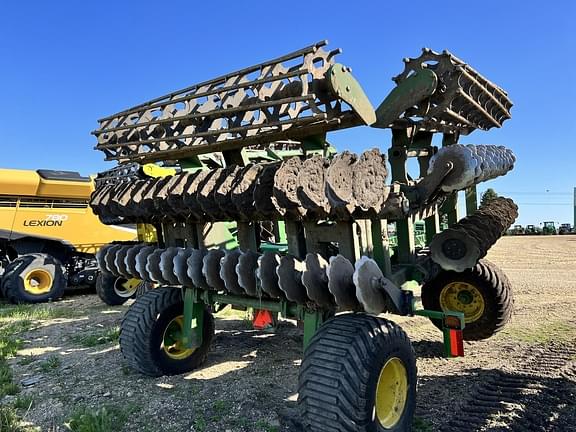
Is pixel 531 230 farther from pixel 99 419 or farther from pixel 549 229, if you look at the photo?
pixel 99 419

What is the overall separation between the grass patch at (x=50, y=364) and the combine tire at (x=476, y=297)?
3.92 metres

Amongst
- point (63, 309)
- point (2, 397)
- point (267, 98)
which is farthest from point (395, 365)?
point (63, 309)

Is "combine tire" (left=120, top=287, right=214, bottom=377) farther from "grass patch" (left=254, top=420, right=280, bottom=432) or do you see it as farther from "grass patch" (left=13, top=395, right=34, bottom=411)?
"grass patch" (left=254, top=420, right=280, bottom=432)

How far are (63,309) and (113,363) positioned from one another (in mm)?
4520

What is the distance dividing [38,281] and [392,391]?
8941mm

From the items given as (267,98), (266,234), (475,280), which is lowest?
(475,280)

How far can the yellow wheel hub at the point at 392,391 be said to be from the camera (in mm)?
3036

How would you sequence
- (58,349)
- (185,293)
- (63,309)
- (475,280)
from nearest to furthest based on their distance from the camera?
(185,293) < (475,280) < (58,349) < (63,309)

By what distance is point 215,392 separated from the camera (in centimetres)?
391

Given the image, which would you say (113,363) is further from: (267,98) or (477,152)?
(477,152)

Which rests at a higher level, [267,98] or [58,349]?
[267,98]

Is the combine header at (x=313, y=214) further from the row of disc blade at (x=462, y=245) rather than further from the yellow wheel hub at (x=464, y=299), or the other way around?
the yellow wheel hub at (x=464, y=299)

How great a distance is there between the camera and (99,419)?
11.0 ft

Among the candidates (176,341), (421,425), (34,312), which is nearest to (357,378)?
(421,425)
